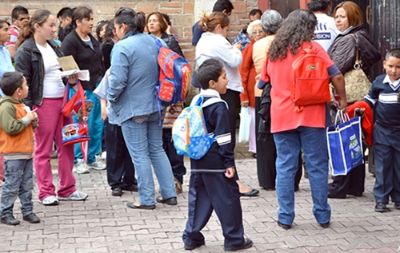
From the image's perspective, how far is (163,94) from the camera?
23.9 feet

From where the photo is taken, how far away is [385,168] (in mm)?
7340

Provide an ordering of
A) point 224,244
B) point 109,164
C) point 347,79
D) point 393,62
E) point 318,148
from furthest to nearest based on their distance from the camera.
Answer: point 109,164, point 347,79, point 393,62, point 318,148, point 224,244

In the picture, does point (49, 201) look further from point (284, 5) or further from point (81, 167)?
point (284, 5)

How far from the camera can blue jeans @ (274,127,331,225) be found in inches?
264

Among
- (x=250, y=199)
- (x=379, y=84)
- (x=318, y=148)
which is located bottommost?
(x=250, y=199)

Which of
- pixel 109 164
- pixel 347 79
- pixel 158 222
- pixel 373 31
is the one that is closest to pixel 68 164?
pixel 109 164

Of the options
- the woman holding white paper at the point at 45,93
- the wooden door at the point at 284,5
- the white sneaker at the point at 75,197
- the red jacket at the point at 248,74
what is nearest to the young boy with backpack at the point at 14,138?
the woman holding white paper at the point at 45,93

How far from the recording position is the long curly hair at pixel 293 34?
6578mm

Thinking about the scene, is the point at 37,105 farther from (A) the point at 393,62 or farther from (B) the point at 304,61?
(A) the point at 393,62

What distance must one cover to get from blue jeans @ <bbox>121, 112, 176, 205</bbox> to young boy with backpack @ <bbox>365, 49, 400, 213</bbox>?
1.98 m

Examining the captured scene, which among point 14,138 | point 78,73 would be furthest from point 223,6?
point 14,138

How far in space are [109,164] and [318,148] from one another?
254 cm

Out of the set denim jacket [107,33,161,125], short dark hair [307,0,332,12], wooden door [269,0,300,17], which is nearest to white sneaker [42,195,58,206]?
denim jacket [107,33,161,125]

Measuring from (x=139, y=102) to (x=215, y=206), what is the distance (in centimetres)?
161
